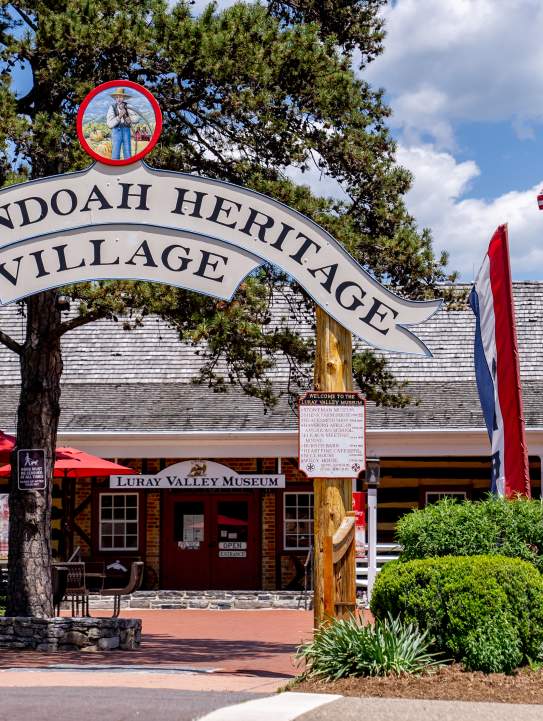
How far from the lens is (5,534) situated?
21.3 m

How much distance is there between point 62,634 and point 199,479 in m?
10.1

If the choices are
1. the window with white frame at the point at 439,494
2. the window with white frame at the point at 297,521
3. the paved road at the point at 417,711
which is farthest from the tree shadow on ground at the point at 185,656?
the window with white frame at the point at 439,494

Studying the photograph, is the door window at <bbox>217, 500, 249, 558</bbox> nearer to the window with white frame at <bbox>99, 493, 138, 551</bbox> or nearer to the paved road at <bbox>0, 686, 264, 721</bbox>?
the window with white frame at <bbox>99, 493, 138, 551</bbox>

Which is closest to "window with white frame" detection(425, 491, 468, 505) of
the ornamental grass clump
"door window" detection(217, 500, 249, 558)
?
"door window" detection(217, 500, 249, 558)

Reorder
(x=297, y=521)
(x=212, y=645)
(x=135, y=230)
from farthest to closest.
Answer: (x=297, y=521), (x=212, y=645), (x=135, y=230)

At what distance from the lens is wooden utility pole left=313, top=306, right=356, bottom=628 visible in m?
10.2

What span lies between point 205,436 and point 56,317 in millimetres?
7813

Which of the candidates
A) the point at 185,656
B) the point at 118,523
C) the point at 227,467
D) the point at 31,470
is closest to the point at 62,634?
the point at 185,656

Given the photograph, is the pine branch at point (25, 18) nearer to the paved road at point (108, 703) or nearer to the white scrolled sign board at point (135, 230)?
the white scrolled sign board at point (135, 230)

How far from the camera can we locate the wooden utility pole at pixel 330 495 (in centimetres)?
1017

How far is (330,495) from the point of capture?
10.4 m

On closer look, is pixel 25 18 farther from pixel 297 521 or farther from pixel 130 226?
pixel 297 521

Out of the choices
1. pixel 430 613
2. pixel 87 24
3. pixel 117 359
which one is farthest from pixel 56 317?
pixel 117 359

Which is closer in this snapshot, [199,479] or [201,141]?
[201,141]
